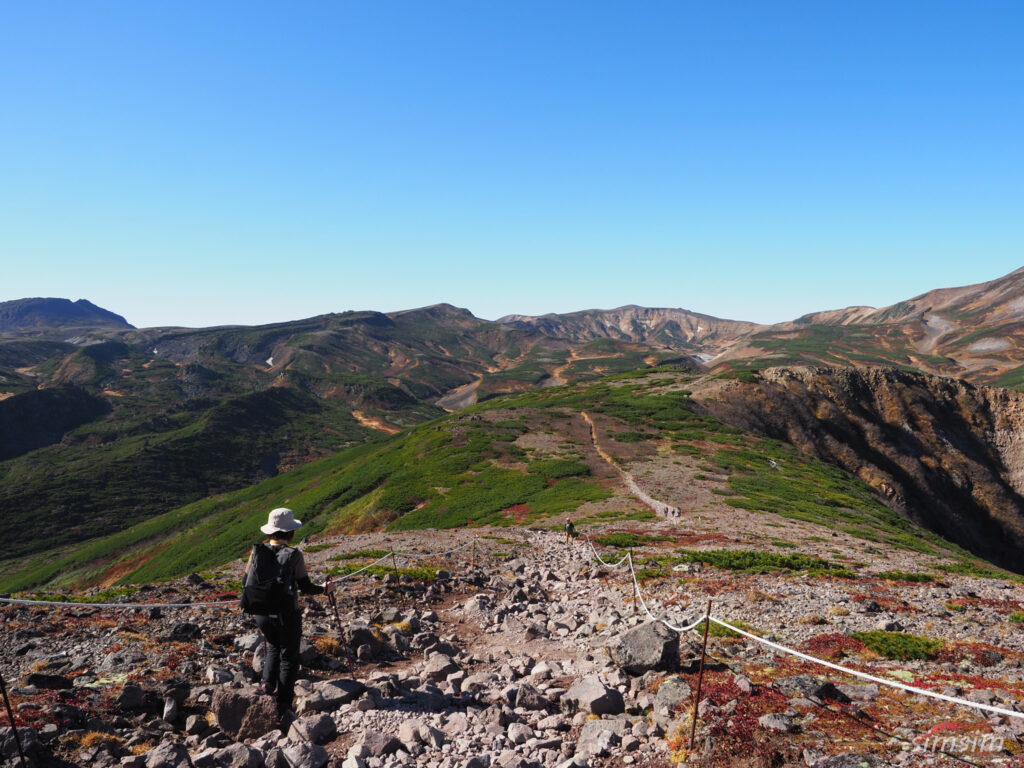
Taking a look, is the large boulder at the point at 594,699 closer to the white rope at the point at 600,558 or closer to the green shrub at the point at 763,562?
the white rope at the point at 600,558

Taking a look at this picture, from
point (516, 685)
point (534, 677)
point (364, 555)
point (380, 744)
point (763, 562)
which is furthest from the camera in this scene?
point (364, 555)

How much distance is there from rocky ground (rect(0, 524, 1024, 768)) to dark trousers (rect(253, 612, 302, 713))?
340 mm

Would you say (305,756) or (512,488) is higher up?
(305,756)

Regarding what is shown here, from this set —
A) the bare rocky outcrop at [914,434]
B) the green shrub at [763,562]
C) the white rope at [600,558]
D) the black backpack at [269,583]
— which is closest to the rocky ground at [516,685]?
the black backpack at [269,583]

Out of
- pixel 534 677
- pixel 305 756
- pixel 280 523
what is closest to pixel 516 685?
pixel 534 677

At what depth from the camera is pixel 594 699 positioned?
30.9 feet

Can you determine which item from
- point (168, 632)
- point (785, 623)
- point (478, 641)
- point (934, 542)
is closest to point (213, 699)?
point (168, 632)

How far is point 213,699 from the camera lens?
8.85 meters

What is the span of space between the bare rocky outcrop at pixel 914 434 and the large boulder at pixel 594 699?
63572 mm

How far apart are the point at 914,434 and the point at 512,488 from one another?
212 ft

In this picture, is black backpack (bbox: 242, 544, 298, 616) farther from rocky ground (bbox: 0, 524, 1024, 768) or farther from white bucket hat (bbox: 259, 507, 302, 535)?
rocky ground (bbox: 0, 524, 1024, 768)

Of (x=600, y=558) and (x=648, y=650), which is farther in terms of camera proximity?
(x=600, y=558)

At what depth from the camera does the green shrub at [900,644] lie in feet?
39.4

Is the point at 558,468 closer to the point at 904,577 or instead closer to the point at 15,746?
the point at 904,577
